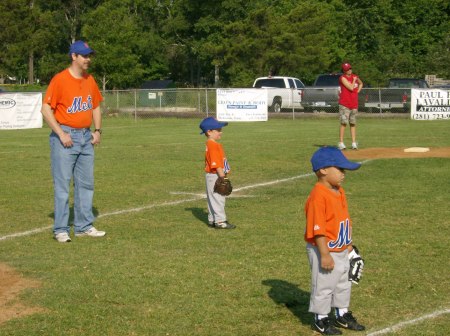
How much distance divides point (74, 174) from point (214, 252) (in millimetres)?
Result: 1896

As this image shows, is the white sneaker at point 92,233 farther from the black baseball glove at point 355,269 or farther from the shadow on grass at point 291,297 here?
the black baseball glove at point 355,269

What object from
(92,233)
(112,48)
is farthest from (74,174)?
(112,48)

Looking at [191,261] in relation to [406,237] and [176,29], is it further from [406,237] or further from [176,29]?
[176,29]

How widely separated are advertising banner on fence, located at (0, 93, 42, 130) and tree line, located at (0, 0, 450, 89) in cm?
2214

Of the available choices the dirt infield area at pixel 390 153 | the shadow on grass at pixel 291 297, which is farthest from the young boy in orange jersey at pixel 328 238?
the dirt infield area at pixel 390 153

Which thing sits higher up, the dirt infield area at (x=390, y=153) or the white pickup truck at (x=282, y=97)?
the white pickup truck at (x=282, y=97)

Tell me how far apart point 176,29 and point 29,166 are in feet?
175

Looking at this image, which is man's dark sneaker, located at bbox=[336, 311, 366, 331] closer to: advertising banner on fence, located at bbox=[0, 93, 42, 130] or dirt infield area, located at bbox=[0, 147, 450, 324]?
dirt infield area, located at bbox=[0, 147, 450, 324]

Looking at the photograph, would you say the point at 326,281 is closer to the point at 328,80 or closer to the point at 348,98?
the point at 348,98

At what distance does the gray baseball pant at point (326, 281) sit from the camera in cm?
547

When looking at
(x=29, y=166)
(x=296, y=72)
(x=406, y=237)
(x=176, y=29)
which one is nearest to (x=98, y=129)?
(x=406, y=237)

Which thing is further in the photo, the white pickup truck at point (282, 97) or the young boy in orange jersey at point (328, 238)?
the white pickup truck at point (282, 97)

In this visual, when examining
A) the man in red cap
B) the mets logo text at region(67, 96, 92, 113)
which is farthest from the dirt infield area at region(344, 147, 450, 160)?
the mets logo text at region(67, 96, 92, 113)

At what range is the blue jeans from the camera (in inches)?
341
